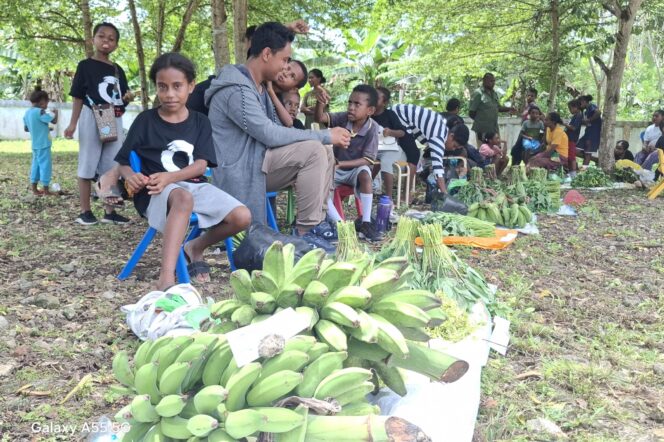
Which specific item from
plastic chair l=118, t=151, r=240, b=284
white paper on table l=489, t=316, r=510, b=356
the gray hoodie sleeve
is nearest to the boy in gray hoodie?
the gray hoodie sleeve

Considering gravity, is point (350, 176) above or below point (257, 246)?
above

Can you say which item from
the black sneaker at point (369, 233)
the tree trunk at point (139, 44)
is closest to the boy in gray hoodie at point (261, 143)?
the black sneaker at point (369, 233)

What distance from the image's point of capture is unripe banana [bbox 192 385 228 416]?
1648 millimetres

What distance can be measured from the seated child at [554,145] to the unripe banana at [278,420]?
11107 mm

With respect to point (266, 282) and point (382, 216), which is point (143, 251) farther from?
point (382, 216)

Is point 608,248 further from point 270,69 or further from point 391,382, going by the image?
point 391,382

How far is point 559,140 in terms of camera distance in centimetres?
1216

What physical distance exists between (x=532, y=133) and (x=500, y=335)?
1071 centimetres

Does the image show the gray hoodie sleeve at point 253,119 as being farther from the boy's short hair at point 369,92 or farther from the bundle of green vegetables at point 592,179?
the bundle of green vegetables at point 592,179

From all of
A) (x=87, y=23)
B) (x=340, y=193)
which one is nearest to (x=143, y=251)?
(x=340, y=193)

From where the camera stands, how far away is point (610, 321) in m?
4.02

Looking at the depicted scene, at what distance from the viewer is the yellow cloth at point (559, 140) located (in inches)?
479

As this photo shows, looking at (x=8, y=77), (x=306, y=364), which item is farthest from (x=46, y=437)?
(x=8, y=77)

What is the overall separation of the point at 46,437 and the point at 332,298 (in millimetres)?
1250
